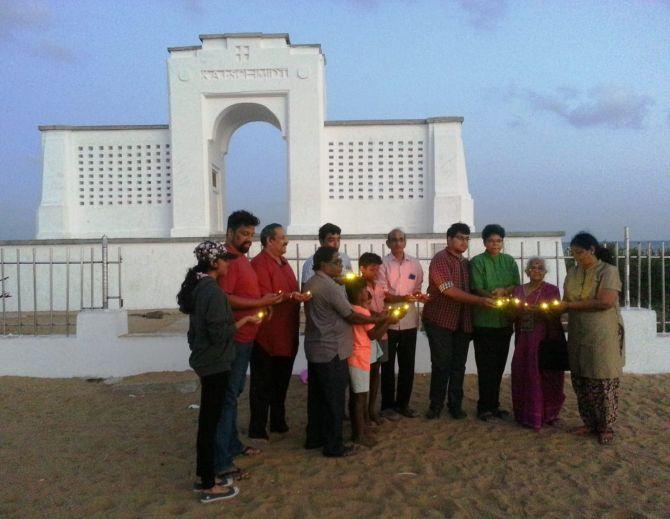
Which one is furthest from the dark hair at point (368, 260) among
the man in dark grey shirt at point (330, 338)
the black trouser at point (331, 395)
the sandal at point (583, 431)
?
the sandal at point (583, 431)

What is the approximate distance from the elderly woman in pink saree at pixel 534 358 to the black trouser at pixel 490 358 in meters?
0.12

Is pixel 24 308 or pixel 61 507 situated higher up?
pixel 24 308

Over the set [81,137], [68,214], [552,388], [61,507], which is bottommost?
[61,507]

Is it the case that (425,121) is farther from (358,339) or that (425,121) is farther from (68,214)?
(358,339)

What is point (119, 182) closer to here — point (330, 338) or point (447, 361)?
point (447, 361)

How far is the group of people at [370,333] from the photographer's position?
10.5 ft

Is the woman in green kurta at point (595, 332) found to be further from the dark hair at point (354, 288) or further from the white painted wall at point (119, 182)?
the white painted wall at point (119, 182)

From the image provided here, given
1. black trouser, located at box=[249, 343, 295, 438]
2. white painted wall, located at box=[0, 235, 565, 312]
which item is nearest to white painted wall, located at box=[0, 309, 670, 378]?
black trouser, located at box=[249, 343, 295, 438]

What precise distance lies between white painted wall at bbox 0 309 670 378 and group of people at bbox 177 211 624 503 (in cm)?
180

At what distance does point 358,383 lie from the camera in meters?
3.99

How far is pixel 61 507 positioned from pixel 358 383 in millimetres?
1973

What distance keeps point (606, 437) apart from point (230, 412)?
105 inches

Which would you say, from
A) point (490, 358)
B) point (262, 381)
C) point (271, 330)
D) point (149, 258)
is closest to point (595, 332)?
point (490, 358)

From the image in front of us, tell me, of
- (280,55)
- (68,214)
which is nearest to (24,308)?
(68,214)
